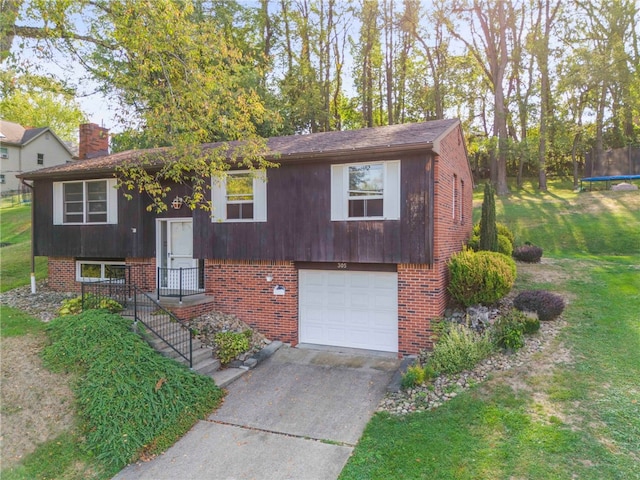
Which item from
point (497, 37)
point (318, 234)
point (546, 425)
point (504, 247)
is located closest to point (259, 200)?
point (318, 234)

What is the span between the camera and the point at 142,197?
39.8ft

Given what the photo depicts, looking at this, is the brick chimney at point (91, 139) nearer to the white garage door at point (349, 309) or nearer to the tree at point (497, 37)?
→ the white garage door at point (349, 309)

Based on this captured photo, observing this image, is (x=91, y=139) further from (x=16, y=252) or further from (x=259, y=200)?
(x=259, y=200)

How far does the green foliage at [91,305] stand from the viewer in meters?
9.66

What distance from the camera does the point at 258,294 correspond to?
1083 cm

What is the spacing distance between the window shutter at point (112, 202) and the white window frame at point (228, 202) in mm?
3462

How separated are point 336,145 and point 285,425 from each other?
252 inches

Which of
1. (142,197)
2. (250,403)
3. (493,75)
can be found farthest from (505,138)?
(250,403)

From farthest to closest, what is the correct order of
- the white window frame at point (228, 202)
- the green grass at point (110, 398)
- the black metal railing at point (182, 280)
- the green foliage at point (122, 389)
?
1. the black metal railing at point (182, 280)
2. the white window frame at point (228, 202)
3. the green foliage at point (122, 389)
4. the green grass at point (110, 398)

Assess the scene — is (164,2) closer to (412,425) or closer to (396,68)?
(412,425)

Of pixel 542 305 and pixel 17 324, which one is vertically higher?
pixel 542 305

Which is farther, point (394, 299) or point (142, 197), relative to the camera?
point (142, 197)

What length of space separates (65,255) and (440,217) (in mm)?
11555

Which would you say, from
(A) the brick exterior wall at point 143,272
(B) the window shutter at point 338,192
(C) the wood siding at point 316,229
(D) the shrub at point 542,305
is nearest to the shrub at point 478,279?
(D) the shrub at point 542,305
